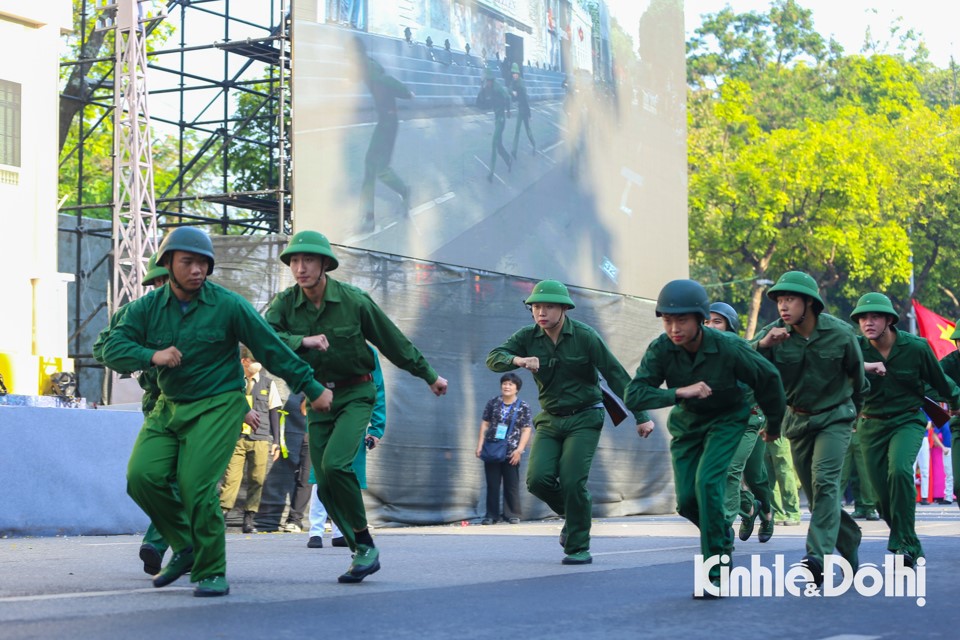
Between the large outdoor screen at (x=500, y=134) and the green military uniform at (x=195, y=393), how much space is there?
9723mm

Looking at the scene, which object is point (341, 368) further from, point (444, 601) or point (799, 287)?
point (799, 287)

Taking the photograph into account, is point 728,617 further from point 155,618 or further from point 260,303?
point 260,303

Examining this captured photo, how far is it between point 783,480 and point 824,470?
8106mm

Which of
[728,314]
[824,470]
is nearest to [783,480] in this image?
[728,314]

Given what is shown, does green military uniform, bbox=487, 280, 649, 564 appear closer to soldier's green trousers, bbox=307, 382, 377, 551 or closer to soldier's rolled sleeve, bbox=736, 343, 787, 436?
soldier's green trousers, bbox=307, 382, 377, 551

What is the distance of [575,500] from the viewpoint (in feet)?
34.1

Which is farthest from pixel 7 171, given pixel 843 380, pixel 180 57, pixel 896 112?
pixel 896 112

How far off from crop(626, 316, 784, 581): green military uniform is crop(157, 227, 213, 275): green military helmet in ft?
7.54

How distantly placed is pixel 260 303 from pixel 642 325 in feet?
24.1

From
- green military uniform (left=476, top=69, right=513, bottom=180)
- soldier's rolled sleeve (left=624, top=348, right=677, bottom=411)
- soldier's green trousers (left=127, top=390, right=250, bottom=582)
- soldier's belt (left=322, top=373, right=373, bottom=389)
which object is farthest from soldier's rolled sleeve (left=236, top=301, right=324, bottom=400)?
green military uniform (left=476, top=69, right=513, bottom=180)

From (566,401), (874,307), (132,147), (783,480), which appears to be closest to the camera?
(874,307)

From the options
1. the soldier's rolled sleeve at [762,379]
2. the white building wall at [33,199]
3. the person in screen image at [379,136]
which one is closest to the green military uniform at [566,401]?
the soldier's rolled sleeve at [762,379]

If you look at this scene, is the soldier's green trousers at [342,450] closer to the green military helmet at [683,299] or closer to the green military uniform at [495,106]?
the green military helmet at [683,299]

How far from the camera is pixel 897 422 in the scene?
10.1 metres
